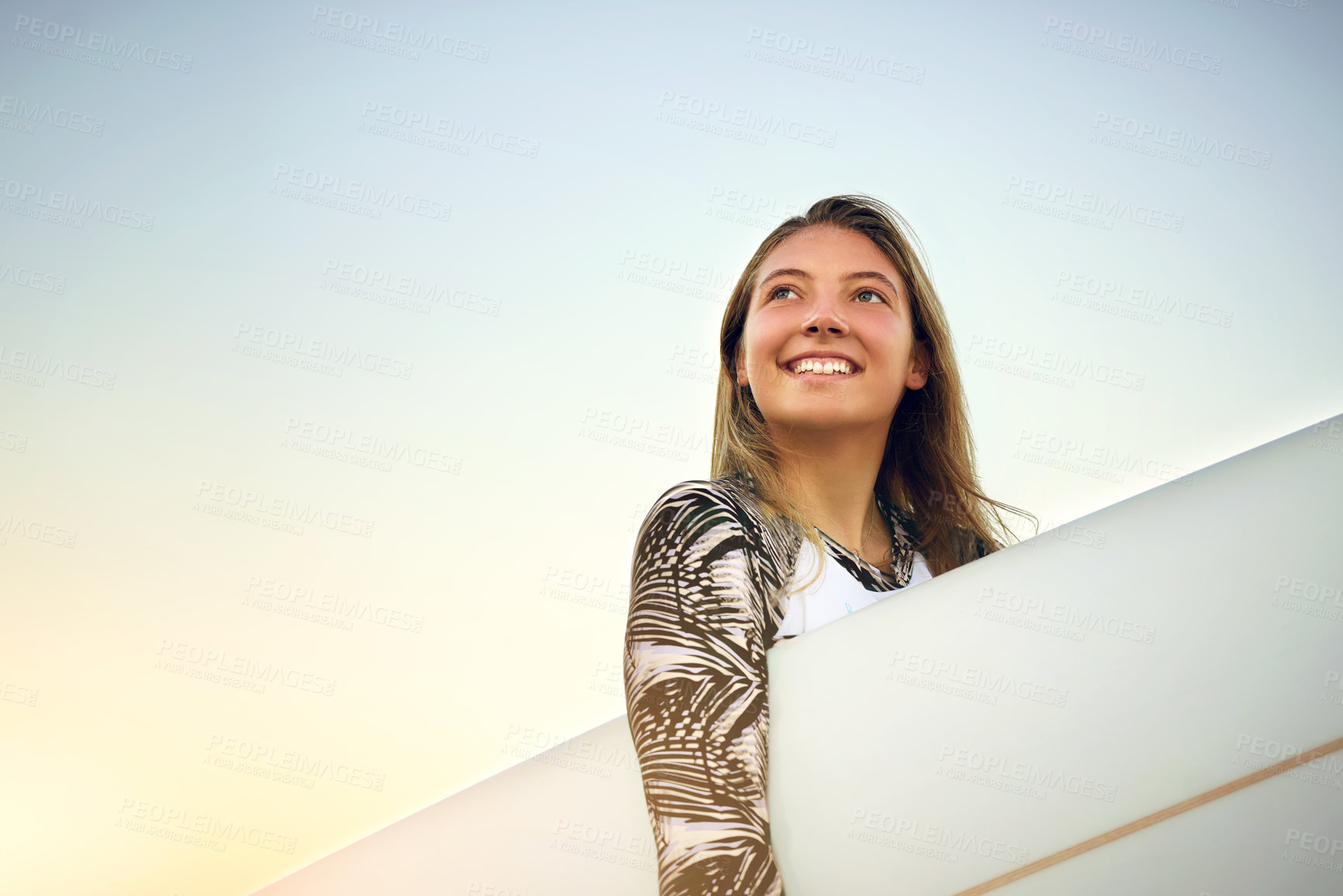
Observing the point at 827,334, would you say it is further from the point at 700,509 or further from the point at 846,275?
the point at 700,509

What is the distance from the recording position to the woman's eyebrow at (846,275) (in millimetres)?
1279

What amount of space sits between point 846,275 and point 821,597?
20.4 inches

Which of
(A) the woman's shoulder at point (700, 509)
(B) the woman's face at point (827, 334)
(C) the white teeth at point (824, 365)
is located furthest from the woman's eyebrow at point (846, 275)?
(A) the woman's shoulder at point (700, 509)

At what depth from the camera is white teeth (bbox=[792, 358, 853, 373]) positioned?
4.05ft

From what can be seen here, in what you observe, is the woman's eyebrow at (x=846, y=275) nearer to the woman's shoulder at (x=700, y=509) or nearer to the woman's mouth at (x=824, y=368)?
the woman's mouth at (x=824, y=368)

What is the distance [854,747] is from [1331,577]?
54 cm

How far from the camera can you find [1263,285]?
2.24 meters

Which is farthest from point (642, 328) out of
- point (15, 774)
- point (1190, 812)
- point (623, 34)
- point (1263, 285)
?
point (15, 774)

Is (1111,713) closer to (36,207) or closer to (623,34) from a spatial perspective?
(623,34)

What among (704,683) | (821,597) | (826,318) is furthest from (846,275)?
(704,683)

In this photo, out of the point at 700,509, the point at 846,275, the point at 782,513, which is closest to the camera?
the point at 700,509

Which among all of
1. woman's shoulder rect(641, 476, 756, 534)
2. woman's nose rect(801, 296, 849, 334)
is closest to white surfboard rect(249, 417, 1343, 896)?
woman's shoulder rect(641, 476, 756, 534)

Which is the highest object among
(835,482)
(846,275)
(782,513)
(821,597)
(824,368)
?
(846,275)

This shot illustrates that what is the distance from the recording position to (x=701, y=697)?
33.2 inches
